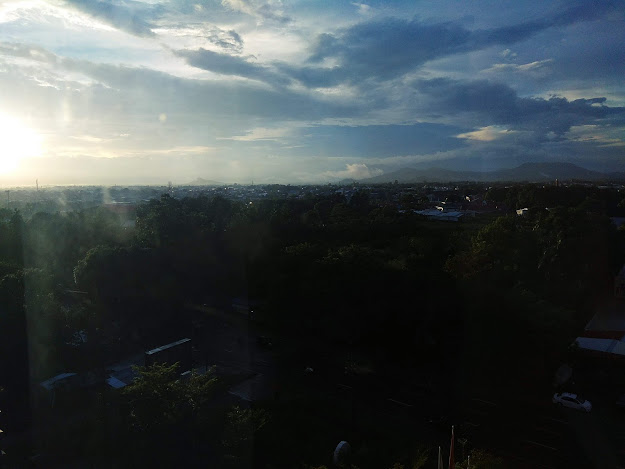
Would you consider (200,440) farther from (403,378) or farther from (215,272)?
(215,272)

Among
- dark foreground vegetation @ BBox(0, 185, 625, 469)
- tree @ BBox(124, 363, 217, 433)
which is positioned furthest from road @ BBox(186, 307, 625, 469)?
tree @ BBox(124, 363, 217, 433)

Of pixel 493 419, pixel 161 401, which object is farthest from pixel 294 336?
pixel 161 401

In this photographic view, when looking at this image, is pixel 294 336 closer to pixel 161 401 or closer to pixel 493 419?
pixel 493 419

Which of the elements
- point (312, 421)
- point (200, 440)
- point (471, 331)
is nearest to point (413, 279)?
point (471, 331)

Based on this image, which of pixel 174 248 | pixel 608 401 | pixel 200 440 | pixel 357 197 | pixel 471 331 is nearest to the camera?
pixel 200 440

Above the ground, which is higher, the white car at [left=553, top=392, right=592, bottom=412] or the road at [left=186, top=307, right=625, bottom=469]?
the white car at [left=553, top=392, right=592, bottom=412]

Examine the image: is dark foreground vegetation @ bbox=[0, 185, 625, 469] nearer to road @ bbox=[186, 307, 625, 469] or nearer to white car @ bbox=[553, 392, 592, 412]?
road @ bbox=[186, 307, 625, 469]
